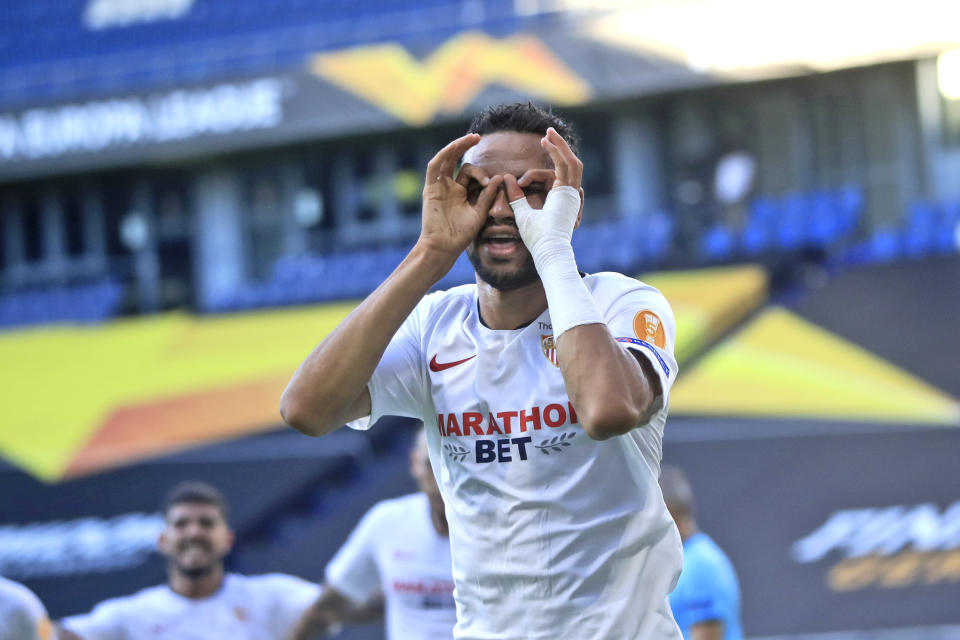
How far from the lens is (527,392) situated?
2.68 metres

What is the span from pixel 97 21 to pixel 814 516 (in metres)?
15.2

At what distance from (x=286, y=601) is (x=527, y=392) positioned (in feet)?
11.5

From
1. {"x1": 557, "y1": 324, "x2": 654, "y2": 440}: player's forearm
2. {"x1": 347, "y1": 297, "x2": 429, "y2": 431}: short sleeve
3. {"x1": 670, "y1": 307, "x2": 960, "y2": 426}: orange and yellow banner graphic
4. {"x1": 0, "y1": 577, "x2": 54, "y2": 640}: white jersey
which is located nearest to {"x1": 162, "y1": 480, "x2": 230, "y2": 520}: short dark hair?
{"x1": 0, "y1": 577, "x2": 54, "y2": 640}: white jersey

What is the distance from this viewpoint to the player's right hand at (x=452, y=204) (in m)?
2.71

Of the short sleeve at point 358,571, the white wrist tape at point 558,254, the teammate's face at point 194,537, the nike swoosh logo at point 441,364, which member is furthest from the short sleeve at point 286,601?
the white wrist tape at point 558,254

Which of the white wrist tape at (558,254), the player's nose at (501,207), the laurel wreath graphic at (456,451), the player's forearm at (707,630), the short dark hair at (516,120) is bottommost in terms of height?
the player's forearm at (707,630)

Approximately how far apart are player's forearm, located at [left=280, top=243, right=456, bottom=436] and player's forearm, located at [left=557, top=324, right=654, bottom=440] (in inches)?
14.1

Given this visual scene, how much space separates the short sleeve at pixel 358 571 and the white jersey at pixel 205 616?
184 millimetres

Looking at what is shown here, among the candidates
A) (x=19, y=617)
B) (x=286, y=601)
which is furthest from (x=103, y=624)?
(x=19, y=617)

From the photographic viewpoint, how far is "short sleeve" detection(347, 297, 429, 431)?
2.84m

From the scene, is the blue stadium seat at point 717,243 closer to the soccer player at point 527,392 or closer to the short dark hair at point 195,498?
the short dark hair at point 195,498

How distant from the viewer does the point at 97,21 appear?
69.7ft

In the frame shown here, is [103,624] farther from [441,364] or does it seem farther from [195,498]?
[441,364]

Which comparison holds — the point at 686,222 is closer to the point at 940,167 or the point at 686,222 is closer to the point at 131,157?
the point at 940,167
